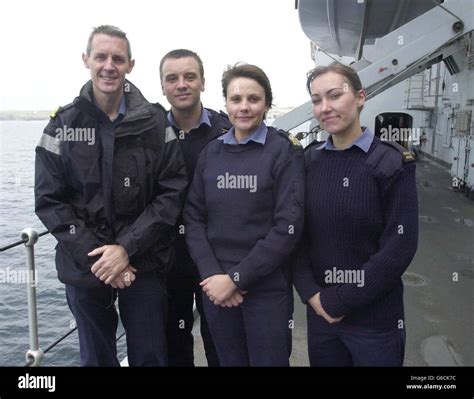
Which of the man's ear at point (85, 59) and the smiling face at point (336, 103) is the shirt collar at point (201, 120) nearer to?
the man's ear at point (85, 59)

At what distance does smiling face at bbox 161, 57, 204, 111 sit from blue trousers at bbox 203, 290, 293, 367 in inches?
40.6

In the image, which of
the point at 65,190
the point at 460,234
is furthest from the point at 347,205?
the point at 460,234

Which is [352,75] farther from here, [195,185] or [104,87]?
[104,87]

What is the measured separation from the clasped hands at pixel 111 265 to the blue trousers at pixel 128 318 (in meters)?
0.11

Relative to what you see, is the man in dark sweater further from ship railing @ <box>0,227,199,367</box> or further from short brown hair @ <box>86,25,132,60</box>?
ship railing @ <box>0,227,199,367</box>

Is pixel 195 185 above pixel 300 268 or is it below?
above

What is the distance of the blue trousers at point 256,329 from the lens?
6.09 feet

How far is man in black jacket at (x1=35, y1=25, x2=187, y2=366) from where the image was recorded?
6.27 ft

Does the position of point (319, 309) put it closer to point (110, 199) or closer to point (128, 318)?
point (128, 318)

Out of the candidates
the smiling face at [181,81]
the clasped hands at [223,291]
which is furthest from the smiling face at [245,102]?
the clasped hands at [223,291]

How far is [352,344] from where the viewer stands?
177 centimetres

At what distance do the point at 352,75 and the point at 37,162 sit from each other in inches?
57.0

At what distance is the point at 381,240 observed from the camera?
1700mm

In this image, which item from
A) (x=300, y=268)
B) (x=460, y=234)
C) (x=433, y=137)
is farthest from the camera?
(x=433, y=137)
